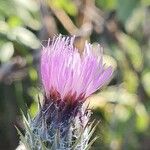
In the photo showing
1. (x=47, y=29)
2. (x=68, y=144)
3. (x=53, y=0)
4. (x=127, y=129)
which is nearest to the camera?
(x=68, y=144)

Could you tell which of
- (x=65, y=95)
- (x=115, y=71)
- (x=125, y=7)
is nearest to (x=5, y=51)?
(x=125, y=7)

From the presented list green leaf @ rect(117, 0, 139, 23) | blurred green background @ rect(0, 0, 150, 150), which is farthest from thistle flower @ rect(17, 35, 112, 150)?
blurred green background @ rect(0, 0, 150, 150)

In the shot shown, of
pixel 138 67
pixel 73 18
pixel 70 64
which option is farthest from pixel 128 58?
pixel 70 64

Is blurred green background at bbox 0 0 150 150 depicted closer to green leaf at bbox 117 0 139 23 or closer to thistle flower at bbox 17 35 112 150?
green leaf at bbox 117 0 139 23

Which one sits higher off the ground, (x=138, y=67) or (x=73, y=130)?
(x=73, y=130)

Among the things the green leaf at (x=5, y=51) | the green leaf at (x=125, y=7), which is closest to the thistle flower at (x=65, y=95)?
the green leaf at (x=5, y=51)

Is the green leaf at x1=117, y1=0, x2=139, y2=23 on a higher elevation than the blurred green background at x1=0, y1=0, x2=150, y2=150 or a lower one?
higher

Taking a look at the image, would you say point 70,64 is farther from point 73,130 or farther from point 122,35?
point 122,35
